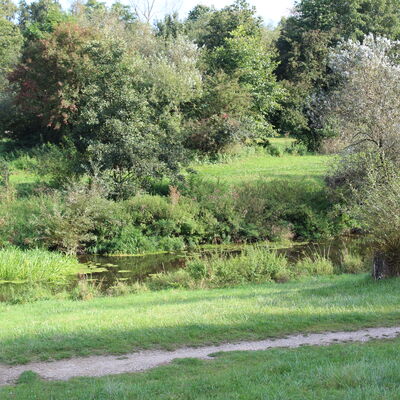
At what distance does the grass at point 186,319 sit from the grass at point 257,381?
139 cm

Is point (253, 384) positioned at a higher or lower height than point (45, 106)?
lower

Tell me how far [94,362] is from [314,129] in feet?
137

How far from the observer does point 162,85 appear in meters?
31.2

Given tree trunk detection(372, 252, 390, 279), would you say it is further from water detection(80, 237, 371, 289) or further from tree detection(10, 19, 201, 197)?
tree detection(10, 19, 201, 197)

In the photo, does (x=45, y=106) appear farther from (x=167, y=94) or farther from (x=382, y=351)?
(x=382, y=351)

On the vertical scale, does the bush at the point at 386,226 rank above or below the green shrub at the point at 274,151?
below

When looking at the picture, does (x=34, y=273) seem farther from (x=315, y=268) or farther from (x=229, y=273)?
(x=315, y=268)

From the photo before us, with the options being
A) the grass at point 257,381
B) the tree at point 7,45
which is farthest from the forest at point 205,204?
the tree at point 7,45

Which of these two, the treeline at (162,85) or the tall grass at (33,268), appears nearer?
the tall grass at (33,268)

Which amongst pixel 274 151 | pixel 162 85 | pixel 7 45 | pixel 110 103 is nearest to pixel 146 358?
pixel 110 103

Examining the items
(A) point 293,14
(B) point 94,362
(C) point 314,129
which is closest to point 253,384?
(B) point 94,362

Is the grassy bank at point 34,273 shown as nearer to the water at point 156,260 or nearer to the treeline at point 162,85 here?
the water at point 156,260

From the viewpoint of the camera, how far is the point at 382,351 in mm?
7488

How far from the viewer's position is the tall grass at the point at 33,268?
19.2 meters
